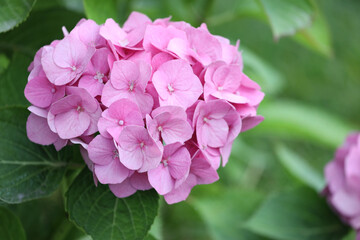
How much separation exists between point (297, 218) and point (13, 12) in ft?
2.67

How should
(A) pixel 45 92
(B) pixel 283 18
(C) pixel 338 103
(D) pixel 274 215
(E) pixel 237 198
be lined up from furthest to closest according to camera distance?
(C) pixel 338 103 < (E) pixel 237 198 < (D) pixel 274 215 < (B) pixel 283 18 < (A) pixel 45 92

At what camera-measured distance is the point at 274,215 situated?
1198 mm

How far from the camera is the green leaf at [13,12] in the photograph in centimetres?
79

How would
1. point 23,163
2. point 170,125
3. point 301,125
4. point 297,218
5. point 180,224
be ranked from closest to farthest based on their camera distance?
point 170,125, point 23,163, point 297,218, point 180,224, point 301,125

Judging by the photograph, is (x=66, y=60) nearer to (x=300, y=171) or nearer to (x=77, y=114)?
(x=77, y=114)

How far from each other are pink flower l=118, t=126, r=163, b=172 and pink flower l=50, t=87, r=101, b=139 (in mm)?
54

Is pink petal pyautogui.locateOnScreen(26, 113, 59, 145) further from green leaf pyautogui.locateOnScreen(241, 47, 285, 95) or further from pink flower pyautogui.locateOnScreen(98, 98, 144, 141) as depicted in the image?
green leaf pyautogui.locateOnScreen(241, 47, 285, 95)

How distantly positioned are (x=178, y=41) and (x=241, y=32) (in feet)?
7.42

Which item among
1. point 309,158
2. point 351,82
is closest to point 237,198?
point 309,158

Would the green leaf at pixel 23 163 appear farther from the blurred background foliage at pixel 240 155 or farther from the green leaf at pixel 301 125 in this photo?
the green leaf at pixel 301 125

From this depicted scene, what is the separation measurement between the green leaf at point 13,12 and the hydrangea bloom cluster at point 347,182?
29.9 inches

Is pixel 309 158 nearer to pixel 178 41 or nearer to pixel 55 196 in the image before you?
pixel 55 196

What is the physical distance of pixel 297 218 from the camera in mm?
1206

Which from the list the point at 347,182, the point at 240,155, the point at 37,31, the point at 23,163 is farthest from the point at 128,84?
the point at 240,155
